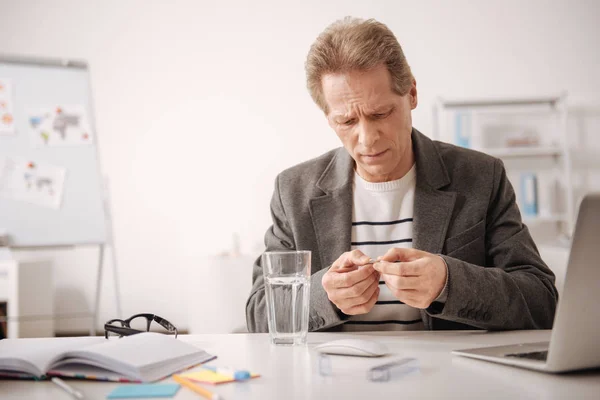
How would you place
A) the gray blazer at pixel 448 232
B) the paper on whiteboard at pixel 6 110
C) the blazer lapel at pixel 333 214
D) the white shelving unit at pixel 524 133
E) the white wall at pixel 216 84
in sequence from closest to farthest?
1. the gray blazer at pixel 448 232
2. the blazer lapel at pixel 333 214
3. the paper on whiteboard at pixel 6 110
4. the white shelving unit at pixel 524 133
5. the white wall at pixel 216 84

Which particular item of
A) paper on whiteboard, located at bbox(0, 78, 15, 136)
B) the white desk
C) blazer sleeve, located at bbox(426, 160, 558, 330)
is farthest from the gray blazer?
paper on whiteboard, located at bbox(0, 78, 15, 136)

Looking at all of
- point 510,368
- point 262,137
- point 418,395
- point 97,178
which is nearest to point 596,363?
point 510,368

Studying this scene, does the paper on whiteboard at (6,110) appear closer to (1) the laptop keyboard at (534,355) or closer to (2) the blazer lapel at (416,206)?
(2) the blazer lapel at (416,206)

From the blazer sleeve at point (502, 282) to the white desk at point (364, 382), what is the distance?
0.44 ft

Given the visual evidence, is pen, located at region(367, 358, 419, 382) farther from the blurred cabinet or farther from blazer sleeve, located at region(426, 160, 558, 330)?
the blurred cabinet

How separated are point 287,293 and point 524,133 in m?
3.94

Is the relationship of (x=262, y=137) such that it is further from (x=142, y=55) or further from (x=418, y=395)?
(x=418, y=395)

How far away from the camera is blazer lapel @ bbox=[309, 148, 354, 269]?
153cm

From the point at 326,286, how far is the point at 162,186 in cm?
385

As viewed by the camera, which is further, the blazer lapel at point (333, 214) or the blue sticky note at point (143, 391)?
the blazer lapel at point (333, 214)

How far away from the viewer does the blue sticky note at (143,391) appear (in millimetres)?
753

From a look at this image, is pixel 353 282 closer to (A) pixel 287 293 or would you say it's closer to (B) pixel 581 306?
(A) pixel 287 293

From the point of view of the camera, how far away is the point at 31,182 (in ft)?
11.6

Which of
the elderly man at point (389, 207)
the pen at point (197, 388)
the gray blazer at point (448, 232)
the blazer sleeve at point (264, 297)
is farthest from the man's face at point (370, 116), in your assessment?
the pen at point (197, 388)
